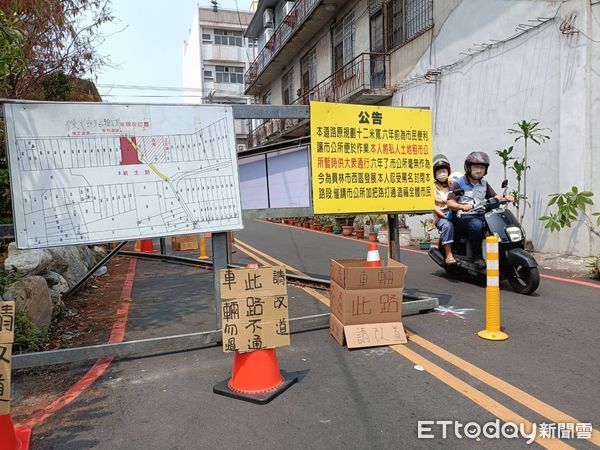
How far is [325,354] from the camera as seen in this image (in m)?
4.06

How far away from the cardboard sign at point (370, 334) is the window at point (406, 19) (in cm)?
1083

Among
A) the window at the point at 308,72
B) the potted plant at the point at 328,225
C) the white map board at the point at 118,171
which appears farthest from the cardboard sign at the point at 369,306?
the window at the point at 308,72

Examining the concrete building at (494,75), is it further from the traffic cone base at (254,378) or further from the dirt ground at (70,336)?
the dirt ground at (70,336)

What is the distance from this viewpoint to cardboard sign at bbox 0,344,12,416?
2.63 metres

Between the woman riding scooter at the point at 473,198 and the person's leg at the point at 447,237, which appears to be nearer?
the woman riding scooter at the point at 473,198

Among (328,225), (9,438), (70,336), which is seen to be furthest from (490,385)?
(328,225)

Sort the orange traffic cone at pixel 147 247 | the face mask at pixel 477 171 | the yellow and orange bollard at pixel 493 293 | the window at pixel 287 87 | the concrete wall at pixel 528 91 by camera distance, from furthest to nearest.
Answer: the window at pixel 287 87 → the orange traffic cone at pixel 147 247 → the concrete wall at pixel 528 91 → the face mask at pixel 477 171 → the yellow and orange bollard at pixel 493 293

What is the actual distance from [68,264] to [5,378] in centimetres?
442

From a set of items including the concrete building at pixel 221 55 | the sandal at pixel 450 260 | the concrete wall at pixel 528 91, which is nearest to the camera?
the sandal at pixel 450 260

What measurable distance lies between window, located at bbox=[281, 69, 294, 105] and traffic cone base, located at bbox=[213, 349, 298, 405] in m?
22.8

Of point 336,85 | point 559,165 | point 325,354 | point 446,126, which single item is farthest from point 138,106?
point 336,85

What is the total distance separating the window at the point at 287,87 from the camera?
24969 mm

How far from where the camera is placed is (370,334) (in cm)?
419

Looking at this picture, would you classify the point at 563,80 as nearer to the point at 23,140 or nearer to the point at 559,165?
the point at 559,165
